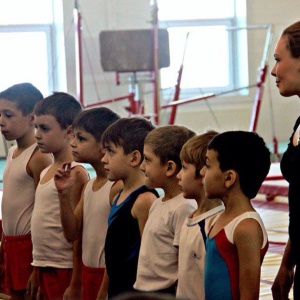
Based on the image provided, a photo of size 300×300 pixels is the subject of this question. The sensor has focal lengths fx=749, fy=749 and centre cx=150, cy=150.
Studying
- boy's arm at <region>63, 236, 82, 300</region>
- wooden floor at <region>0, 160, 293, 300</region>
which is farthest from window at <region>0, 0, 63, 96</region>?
boy's arm at <region>63, 236, 82, 300</region>

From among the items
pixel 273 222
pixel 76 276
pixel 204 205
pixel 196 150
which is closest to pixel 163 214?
pixel 204 205

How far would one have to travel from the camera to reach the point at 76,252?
3176 millimetres

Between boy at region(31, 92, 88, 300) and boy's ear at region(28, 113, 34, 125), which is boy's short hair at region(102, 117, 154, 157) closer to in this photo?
boy at region(31, 92, 88, 300)

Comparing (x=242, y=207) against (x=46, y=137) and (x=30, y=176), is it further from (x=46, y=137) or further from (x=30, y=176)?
(x=30, y=176)

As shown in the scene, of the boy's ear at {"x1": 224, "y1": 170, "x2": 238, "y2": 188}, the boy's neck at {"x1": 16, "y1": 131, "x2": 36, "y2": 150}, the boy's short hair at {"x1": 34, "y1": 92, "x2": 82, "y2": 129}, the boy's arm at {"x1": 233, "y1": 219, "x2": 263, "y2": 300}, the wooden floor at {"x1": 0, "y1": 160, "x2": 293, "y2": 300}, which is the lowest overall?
the wooden floor at {"x1": 0, "y1": 160, "x2": 293, "y2": 300}

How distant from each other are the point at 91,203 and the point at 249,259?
1.05 metres

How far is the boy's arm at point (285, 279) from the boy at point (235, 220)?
211 mm

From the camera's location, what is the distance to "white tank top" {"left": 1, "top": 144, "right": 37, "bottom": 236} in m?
3.51

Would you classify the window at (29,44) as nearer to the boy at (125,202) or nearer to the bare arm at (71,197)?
the bare arm at (71,197)

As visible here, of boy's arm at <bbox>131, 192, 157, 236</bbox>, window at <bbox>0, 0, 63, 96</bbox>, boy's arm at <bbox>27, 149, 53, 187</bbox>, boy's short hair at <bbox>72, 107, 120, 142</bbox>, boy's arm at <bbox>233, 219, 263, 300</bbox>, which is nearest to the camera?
boy's arm at <bbox>233, 219, 263, 300</bbox>

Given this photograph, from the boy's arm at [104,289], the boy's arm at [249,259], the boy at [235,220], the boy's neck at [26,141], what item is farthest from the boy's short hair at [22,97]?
the boy's arm at [249,259]

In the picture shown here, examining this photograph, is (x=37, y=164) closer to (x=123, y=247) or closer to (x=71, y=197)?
(x=71, y=197)

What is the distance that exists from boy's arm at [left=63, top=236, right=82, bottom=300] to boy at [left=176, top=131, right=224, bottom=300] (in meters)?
0.82

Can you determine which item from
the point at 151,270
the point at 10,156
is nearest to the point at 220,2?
the point at 10,156
